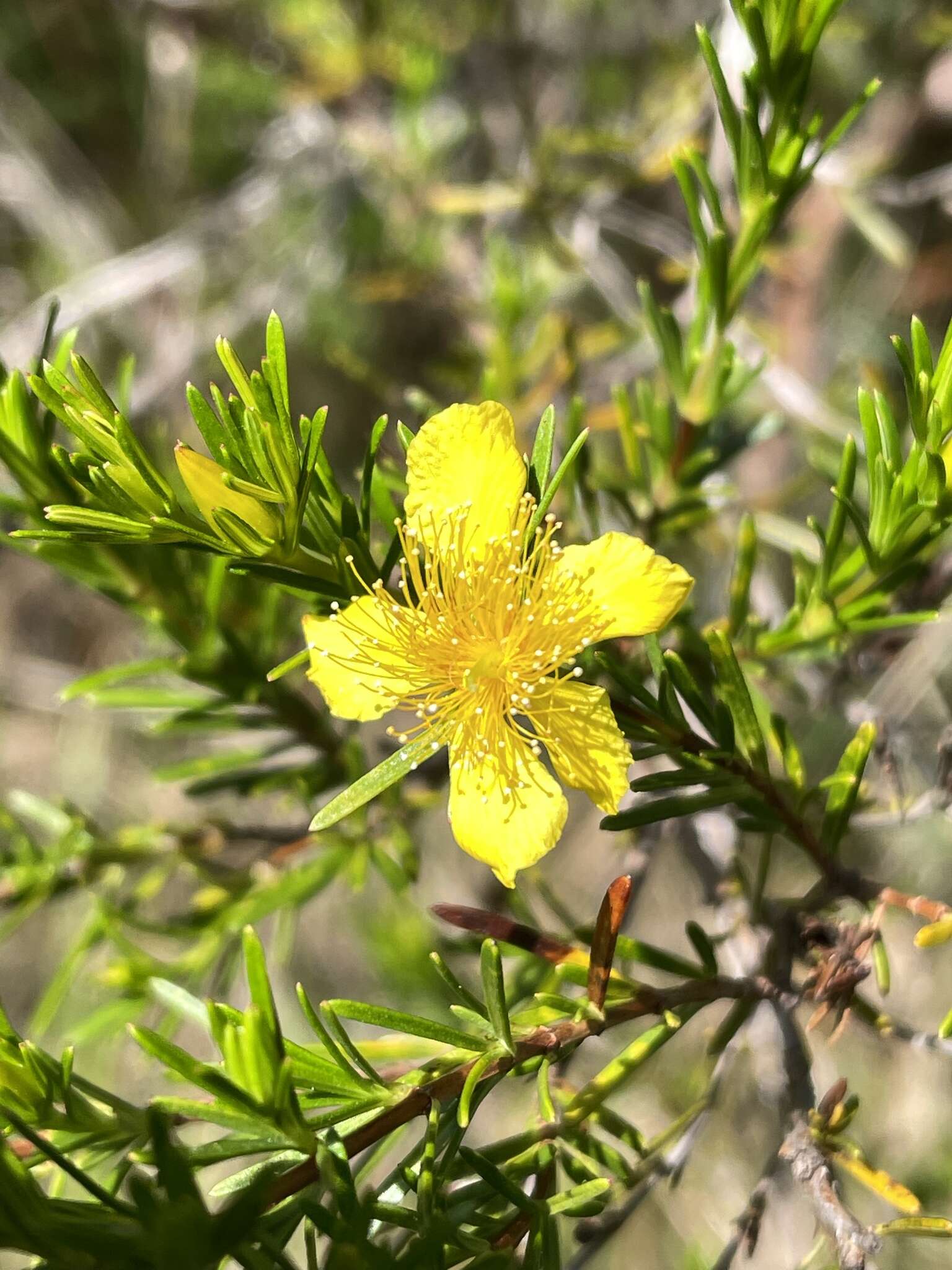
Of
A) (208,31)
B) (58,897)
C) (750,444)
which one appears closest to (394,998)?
(58,897)

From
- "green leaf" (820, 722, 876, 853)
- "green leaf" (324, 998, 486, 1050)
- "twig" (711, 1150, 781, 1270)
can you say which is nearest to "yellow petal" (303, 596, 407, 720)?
"green leaf" (324, 998, 486, 1050)

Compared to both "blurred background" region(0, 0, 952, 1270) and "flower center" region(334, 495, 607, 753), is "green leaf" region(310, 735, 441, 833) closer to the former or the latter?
"flower center" region(334, 495, 607, 753)

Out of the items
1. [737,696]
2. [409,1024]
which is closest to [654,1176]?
[409,1024]

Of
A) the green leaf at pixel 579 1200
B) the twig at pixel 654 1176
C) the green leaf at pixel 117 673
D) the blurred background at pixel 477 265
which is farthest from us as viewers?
the blurred background at pixel 477 265

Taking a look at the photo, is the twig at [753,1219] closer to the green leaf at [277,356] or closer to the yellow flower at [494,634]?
the yellow flower at [494,634]

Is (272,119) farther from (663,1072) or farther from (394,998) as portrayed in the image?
(663,1072)

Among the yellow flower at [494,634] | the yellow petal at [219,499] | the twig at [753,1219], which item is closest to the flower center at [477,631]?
the yellow flower at [494,634]

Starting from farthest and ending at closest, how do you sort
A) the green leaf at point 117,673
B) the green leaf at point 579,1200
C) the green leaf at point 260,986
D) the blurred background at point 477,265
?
the blurred background at point 477,265 < the green leaf at point 117,673 < the green leaf at point 579,1200 < the green leaf at point 260,986
